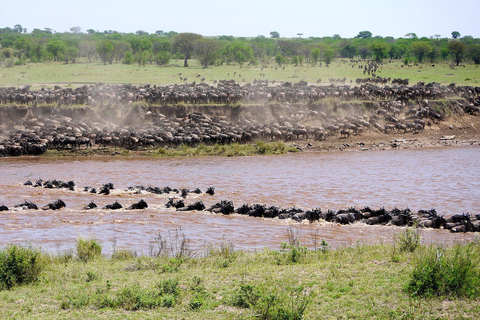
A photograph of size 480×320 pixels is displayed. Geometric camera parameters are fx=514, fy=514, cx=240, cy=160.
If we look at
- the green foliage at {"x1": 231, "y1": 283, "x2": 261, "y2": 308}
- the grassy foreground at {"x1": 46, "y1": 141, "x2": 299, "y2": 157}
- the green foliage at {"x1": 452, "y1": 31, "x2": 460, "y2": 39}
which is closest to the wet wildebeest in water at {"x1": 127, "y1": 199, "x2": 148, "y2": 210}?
the green foliage at {"x1": 231, "y1": 283, "x2": 261, "y2": 308}

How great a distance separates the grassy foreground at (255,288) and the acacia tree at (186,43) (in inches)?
2120

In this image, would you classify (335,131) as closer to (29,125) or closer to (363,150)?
(363,150)

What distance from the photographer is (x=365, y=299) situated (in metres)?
7.56

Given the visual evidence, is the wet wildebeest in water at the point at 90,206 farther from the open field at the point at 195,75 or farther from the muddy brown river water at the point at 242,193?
the open field at the point at 195,75

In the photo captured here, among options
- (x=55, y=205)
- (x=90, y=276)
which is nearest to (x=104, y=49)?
(x=55, y=205)

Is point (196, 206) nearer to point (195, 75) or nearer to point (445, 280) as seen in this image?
point (445, 280)

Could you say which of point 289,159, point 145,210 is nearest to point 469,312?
point 145,210

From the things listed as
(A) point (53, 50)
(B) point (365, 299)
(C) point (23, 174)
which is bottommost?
(C) point (23, 174)

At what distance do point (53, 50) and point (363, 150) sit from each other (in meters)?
49.1

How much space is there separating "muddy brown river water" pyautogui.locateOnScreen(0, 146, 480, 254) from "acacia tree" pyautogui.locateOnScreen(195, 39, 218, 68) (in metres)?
33.4

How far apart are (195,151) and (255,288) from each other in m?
19.2

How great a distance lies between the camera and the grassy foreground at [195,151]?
26.5 meters

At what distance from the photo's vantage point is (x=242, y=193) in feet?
61.5

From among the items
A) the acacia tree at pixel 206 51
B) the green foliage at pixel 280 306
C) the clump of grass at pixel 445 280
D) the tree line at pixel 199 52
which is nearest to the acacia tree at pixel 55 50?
the tree line at pixel 199 52
